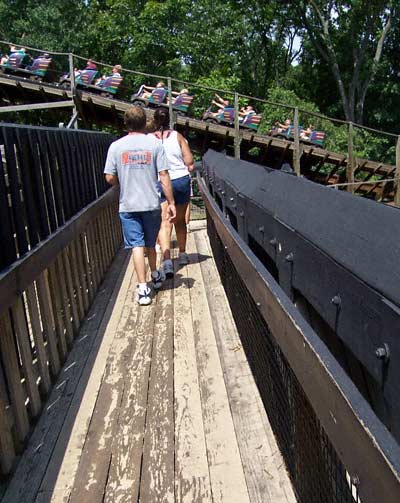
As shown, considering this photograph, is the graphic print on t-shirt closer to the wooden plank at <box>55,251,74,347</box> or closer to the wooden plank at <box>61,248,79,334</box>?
the wooden plank at <box>61,248,79,334</box>

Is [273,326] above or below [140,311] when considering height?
→ above

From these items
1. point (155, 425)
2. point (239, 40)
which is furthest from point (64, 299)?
point (239, 40)

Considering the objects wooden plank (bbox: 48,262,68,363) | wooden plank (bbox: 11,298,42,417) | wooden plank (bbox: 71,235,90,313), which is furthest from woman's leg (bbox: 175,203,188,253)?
wooden plank (bbox: 11,298,42,417)

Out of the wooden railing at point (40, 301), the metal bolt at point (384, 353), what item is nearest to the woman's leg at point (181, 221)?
the wooden railing at point (40, 301)

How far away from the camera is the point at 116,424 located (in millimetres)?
2732

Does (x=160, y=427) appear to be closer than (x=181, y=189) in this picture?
Yes

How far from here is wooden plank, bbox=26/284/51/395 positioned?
2977 mm

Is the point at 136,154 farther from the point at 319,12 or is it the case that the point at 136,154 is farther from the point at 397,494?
the point at 319,12

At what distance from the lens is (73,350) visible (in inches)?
148

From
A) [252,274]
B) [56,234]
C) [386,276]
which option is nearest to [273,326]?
[252,274]

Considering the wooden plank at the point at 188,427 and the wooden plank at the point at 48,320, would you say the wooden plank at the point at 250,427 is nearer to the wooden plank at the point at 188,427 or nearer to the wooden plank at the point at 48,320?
the wooden plank at the point at 188,427

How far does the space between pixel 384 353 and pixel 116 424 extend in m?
1.88

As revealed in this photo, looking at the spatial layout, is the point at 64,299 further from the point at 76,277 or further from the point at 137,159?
the point at 137,159

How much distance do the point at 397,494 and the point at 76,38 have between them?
1192 inches
